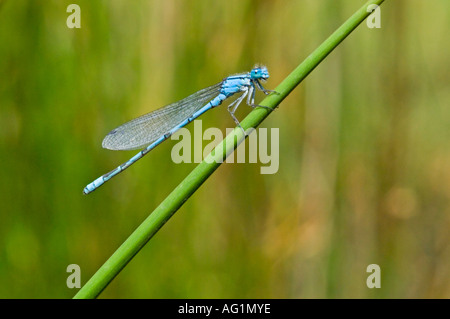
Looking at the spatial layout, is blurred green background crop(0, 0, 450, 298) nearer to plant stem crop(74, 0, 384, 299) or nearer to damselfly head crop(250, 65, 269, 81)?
damselfly head crop(250, 65, 269, 81)
